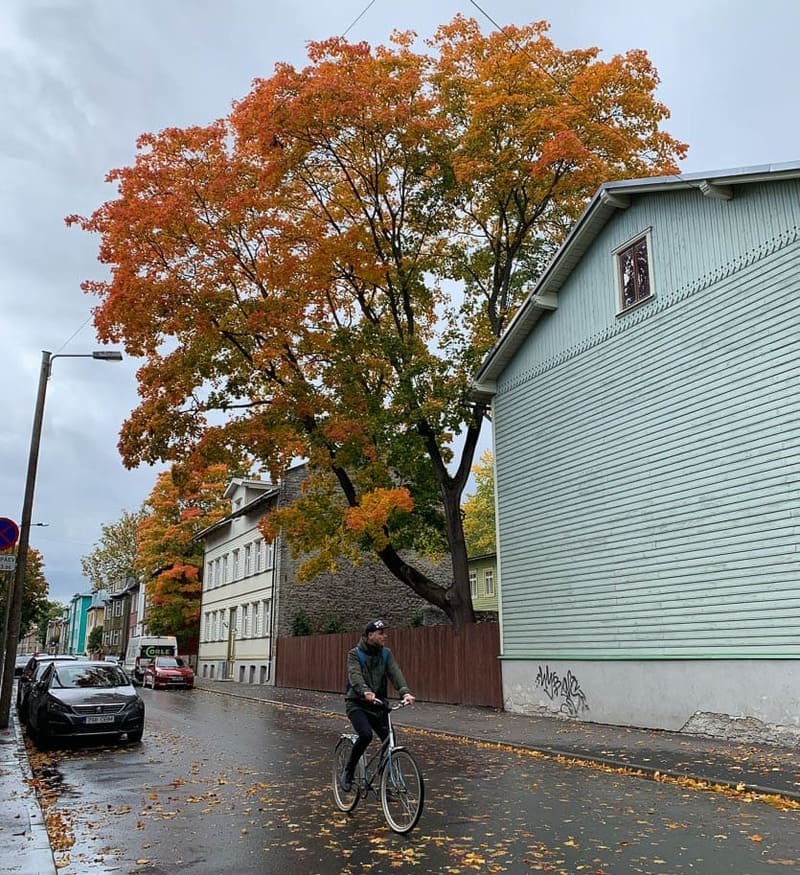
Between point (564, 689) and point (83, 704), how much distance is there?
9.29 metres

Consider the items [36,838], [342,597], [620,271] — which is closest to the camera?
[36,838]

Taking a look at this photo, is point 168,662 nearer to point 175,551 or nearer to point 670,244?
point 175,551

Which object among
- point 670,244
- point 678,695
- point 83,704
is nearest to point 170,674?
point 83,704

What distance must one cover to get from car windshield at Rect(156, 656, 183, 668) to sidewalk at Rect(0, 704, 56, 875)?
27.7m

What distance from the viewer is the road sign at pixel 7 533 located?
50.3ft

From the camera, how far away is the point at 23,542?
59.9 feet

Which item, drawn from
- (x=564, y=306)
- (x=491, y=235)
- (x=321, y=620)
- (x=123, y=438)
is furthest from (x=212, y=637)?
(x=564, y=306)

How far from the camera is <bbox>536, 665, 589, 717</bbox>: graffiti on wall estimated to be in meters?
17.0

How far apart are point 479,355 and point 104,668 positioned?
1216 cm

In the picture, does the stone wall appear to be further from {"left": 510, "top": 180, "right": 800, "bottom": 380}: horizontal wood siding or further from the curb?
the curb

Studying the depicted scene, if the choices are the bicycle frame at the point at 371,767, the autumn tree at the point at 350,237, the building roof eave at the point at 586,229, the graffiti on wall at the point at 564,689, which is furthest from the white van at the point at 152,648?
the bicycle frame at the point at 371,767

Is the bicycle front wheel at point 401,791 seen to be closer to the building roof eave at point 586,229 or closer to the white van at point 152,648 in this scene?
the building roof eave at point 586,229

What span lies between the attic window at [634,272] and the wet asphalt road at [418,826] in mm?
8932

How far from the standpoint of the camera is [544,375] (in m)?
19.4
